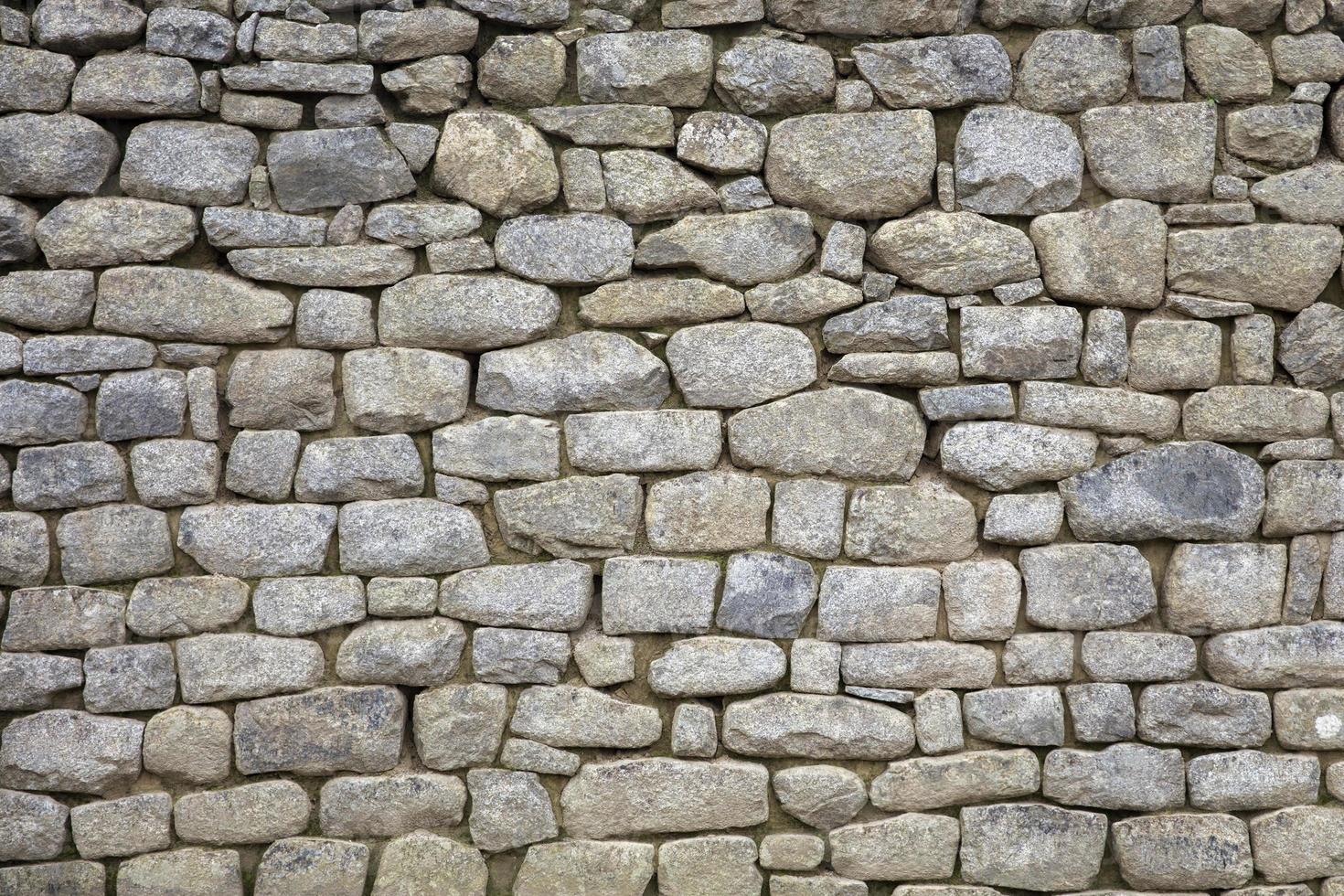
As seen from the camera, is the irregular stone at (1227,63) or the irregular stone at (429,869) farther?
the irregular stone at (1227,63)

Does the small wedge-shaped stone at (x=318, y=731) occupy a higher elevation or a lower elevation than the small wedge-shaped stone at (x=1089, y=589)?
lower

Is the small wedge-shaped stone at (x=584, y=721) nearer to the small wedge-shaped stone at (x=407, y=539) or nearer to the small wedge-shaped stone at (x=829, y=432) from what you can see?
the small wedge-shaped stone at (x=407, y=539)

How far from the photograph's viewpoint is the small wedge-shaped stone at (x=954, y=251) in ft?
11.6

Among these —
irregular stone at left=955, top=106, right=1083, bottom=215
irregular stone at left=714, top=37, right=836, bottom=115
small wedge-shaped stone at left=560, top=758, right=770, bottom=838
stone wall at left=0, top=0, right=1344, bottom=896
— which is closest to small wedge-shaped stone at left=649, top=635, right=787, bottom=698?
stone wall at left=0, top=0, right=1344, bottom=896

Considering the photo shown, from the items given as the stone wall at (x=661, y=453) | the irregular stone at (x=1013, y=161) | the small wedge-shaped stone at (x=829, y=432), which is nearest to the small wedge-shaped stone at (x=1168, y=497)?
the stone wall at (x=661, y=453)

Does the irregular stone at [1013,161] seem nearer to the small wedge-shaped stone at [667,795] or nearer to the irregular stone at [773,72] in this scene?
the irregular stone at [773,72]

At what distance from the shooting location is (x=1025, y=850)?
3482 millimetres

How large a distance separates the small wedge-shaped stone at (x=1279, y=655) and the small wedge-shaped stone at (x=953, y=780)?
650 mm

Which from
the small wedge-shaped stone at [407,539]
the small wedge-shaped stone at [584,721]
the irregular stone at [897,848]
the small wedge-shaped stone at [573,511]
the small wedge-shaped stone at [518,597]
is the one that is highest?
the small wedge-shaped stone at [573,511]

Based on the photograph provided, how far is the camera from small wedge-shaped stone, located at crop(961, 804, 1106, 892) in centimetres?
348

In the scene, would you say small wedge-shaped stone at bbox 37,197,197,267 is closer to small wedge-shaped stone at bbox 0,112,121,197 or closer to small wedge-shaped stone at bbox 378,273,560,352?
small wedge-shaped stone at bbox 0,112,121,197

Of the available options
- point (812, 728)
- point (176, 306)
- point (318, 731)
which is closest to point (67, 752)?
point (318, 731)

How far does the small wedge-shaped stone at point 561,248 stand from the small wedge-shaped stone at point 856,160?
56 centimetres

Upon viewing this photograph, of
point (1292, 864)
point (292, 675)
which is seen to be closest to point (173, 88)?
point (292, 675)
